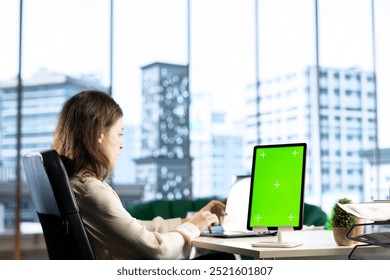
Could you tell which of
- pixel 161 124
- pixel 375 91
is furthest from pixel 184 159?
pixel 375 91

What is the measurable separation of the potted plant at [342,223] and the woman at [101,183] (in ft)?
1.66

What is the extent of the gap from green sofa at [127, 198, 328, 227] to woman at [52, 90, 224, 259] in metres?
1.57

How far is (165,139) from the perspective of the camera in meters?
6.84

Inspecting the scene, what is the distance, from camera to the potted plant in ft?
6.64

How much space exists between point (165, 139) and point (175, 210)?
296cm

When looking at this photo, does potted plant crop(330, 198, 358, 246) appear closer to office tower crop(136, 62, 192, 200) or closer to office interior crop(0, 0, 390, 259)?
office interior crop(0, 0, 390, 259)

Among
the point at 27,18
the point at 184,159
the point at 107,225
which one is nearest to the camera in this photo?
the point at 107,225

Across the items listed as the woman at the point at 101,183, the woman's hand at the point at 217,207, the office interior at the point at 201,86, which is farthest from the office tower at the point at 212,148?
the woman at the point at 101,183

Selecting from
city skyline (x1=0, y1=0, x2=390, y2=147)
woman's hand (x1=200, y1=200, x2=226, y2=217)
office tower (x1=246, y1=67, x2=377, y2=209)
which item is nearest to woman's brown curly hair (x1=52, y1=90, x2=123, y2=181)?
woman's hand (x1=200, y1=200, x2=226, y2=217)

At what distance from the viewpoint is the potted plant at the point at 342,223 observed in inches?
79.7

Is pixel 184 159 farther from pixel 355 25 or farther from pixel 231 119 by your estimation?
pixel 355 25

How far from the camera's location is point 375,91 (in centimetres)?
712
